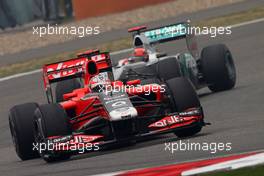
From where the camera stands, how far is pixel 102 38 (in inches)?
1099

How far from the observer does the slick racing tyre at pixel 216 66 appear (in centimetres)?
1766

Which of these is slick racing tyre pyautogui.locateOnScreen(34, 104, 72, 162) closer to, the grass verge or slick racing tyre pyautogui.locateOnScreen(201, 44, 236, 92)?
slick racing tyre pyautogui.locateOnScreen(201, 44, 236, 92)

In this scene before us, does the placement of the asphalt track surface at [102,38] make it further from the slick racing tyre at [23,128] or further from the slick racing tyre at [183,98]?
the slick racing tyre at [183,98]

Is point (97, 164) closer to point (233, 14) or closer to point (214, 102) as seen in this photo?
point (214, 102)

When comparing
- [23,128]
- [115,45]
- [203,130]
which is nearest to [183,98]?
[203,130]

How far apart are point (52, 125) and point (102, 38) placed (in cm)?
1534

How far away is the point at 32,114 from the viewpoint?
1345 cm

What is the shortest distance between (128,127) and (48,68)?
2121 mm

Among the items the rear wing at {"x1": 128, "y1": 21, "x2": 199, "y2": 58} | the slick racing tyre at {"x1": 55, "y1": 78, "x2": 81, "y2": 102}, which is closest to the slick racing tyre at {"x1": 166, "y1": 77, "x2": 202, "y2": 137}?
the slick racing tyre at {"x1": 55, "y1": 78, "x2": 81, "y2": 102}

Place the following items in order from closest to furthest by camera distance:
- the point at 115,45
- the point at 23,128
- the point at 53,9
→ the point at 23,128
the point at 115,45
the point at 53,9

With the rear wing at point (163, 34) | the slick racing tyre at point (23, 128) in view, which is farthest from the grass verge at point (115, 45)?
the slick racing tyre at point (23, 128)

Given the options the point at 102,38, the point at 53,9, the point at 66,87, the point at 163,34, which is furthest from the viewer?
the point at 53,9

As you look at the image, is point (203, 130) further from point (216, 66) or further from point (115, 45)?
point (115, 45)

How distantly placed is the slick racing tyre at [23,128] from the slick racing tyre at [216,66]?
4871mm
